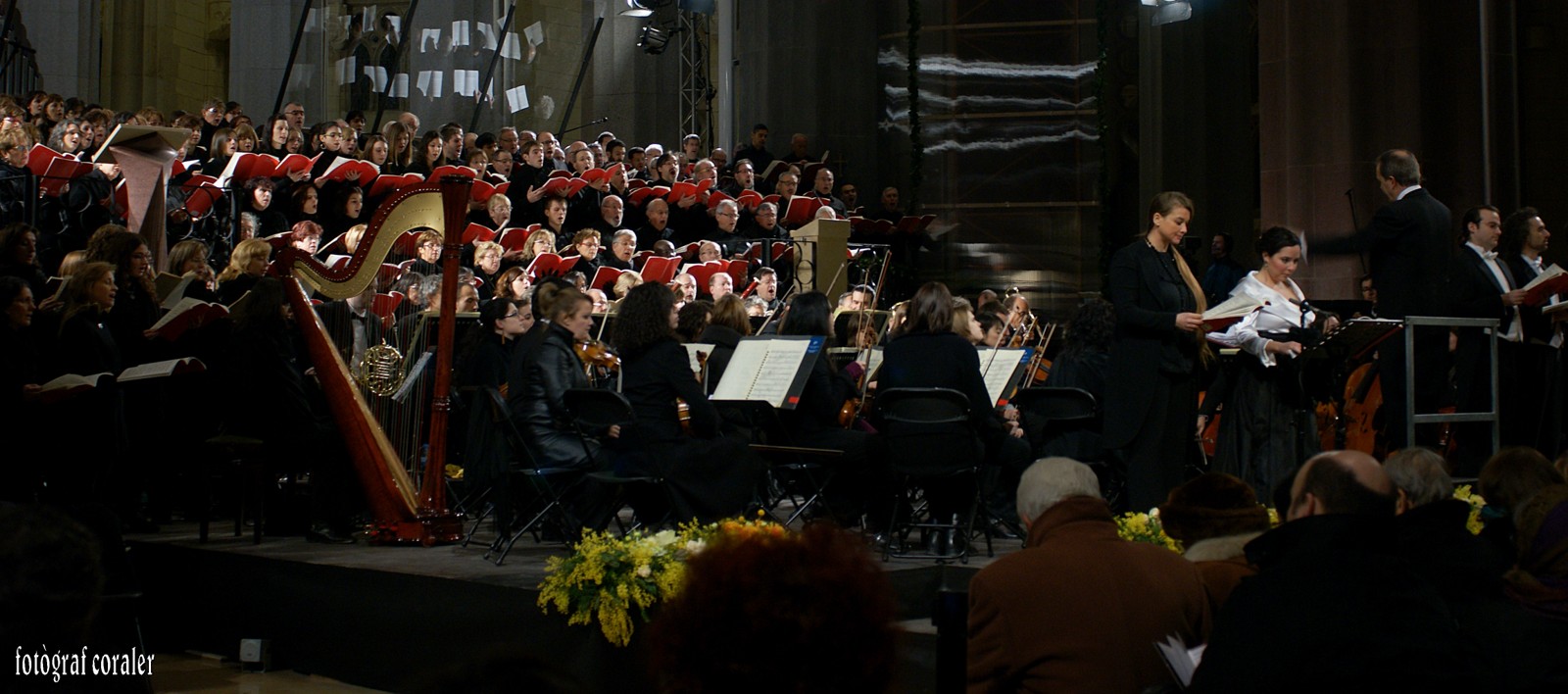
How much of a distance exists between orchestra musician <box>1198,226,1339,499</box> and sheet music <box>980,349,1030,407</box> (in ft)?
3.75

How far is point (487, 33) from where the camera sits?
1983cm

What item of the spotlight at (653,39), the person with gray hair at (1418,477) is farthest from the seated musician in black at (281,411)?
the spotlight at (653,39)

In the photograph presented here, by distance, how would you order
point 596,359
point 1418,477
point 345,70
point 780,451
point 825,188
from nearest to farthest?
point 1418,477 → point 780,451 → point 596,359 → point 825,188 → point 345,70

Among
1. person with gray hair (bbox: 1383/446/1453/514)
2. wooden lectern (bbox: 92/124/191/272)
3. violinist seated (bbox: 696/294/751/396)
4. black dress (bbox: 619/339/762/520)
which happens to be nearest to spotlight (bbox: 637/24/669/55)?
wooden lectern (bbox: 92/124/191/272)

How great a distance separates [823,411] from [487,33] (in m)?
14.6

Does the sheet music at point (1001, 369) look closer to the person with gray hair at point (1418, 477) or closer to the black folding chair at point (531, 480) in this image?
the black folding chair at point (531, 480)

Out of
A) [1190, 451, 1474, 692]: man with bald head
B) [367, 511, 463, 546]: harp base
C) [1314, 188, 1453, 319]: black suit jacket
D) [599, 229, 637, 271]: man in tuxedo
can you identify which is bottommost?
[367, 511, 463, 546]: harp base

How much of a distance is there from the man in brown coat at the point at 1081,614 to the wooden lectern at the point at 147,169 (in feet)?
25.6

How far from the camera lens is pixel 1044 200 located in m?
16.8

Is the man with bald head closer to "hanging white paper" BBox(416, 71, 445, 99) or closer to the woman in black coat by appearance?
the woman in black coat

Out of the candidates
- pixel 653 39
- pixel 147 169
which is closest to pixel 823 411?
pixel 147 169

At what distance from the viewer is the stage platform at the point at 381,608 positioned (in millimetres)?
5012

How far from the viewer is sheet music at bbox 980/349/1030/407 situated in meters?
7.04

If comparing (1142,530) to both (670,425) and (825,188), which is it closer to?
(670,425)
